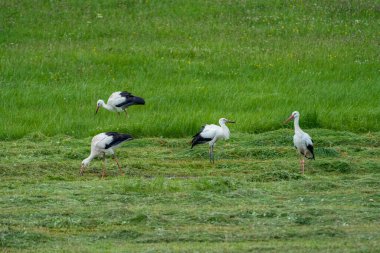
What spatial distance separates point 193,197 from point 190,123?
697cm

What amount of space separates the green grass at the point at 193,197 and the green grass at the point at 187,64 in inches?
70.1

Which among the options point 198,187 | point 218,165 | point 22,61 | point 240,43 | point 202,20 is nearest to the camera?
point 198,187

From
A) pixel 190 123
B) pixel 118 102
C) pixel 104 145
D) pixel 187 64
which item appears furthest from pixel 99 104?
pixel 104 145

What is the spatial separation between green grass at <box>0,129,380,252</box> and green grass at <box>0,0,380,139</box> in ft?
5.84

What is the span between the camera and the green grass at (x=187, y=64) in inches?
774

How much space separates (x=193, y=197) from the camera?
12.1m

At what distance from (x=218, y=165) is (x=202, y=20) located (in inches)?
570

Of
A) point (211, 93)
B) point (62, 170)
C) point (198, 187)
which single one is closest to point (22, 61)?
point (211, 93)

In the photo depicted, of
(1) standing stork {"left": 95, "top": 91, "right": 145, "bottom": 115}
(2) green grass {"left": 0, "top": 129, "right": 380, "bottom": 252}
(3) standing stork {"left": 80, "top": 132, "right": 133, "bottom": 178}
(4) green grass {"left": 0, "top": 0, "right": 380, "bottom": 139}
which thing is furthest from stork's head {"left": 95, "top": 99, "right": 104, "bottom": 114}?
(3) standing stork {"left": 80, "top": 132, "right": 133, "bottom": 178}

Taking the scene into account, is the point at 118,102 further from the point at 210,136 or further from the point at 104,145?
the point at 104,145

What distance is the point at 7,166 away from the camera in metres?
14.5

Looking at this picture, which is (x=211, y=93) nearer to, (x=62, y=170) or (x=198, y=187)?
(x=62, y=170)

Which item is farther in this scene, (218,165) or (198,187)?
(218,165)

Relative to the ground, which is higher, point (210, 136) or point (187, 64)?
point (210, 136)
